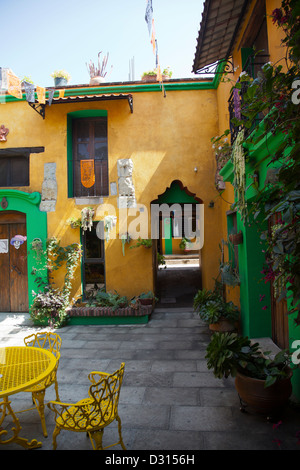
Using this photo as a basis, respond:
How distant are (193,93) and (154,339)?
5.95 metres

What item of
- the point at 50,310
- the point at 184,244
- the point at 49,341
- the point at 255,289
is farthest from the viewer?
the point at 184,244

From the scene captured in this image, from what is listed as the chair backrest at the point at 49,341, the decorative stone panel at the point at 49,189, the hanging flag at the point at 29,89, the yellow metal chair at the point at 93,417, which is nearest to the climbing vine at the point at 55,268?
the decorative stone panel at the point at 49,189

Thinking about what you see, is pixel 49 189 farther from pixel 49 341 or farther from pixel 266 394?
pixel 266 394

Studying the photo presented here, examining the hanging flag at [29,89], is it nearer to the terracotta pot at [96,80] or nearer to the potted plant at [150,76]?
the terracotta pot at [96,80]

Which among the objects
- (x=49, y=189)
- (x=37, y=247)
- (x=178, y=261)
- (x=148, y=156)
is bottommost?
(x=178, y=261)

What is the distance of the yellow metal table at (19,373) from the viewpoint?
9.54 feet

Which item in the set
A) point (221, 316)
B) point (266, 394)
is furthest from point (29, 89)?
point (266, 394)

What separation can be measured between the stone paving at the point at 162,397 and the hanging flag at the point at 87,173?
11.4ft

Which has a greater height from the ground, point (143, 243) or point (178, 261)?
point (143, 243)

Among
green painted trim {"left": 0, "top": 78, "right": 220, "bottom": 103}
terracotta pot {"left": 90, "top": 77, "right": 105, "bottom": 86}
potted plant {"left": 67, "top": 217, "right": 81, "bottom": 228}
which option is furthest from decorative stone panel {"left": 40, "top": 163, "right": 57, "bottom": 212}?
terracotta pot {"left": 90, "top": 77, "right": 105, "bottom": 86}

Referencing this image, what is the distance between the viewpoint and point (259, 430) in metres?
3.05

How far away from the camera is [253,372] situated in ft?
10.7

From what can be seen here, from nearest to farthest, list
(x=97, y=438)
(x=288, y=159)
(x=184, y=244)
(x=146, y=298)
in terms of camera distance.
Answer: (x=288, y=159) → (x=97, y=438) → (x=146, y=298) → (x=184, y=244)

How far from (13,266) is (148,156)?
454cm
